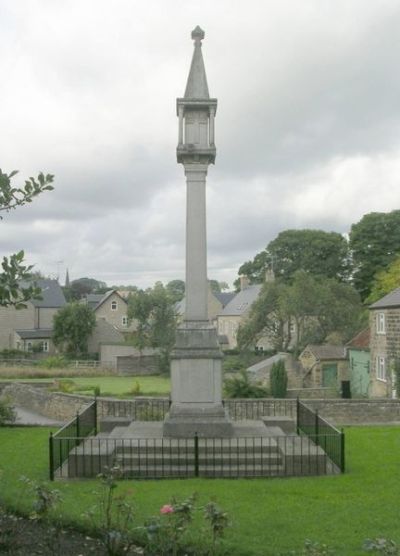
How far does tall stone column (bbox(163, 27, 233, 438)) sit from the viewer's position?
1410 centimetres

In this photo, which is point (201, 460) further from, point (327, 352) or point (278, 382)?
point (327, 352)

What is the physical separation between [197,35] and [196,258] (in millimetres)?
5495

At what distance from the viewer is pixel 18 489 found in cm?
1072

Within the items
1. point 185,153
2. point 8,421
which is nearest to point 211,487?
point 185,153

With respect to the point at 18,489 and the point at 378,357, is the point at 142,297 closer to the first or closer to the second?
the point at 378,357

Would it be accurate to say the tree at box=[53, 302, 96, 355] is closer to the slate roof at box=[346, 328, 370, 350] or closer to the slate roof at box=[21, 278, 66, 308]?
the slate roof at box=[21, 278, 66, 308]

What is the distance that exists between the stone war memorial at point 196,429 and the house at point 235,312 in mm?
48476

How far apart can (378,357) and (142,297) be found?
2908 cm

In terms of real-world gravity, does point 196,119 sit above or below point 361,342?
above

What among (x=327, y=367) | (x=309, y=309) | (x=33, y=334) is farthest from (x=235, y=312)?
(x=327, y=367)

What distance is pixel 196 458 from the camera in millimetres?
11891

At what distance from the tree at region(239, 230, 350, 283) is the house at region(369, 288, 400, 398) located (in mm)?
32429

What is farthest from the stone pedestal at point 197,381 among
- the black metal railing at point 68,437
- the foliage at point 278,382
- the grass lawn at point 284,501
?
the foliage at point 278,382

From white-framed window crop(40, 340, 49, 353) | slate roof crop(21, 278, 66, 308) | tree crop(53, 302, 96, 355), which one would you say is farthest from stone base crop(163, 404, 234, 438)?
slate roof crop(21, 278, 66, 308)
